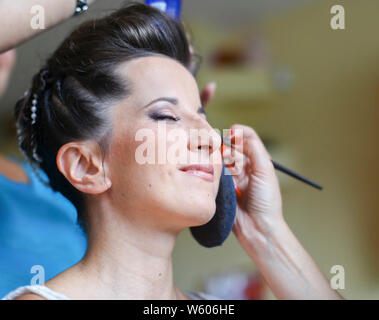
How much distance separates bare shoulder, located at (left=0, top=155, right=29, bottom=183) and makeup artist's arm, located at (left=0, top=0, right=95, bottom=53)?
0.55 m

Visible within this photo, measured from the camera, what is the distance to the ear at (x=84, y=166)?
576 mm

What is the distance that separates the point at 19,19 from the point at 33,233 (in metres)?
0.48

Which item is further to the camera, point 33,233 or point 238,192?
point 33,233

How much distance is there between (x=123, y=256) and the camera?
58 cm

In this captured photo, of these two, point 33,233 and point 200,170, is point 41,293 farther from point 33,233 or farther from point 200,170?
point 33,233

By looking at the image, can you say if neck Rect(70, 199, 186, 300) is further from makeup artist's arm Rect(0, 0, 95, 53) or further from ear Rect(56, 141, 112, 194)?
makeup artist's arm Rect(0, 0, 95, 53)

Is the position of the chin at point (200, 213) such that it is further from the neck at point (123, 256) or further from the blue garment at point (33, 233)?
the blue garment at point (33, 233)

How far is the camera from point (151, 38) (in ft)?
2.08

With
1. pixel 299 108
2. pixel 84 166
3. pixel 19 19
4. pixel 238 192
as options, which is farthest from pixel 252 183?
pixel 299 108

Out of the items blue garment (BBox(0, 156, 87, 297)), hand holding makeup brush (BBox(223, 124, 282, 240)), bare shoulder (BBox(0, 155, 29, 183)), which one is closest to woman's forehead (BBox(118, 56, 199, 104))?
hand holding makeup brush (BBox(223, 124, 282, 240))

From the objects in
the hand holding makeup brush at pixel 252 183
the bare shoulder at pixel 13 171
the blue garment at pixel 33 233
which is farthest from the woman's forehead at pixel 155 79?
the bare shoulder at pixel 13 171
